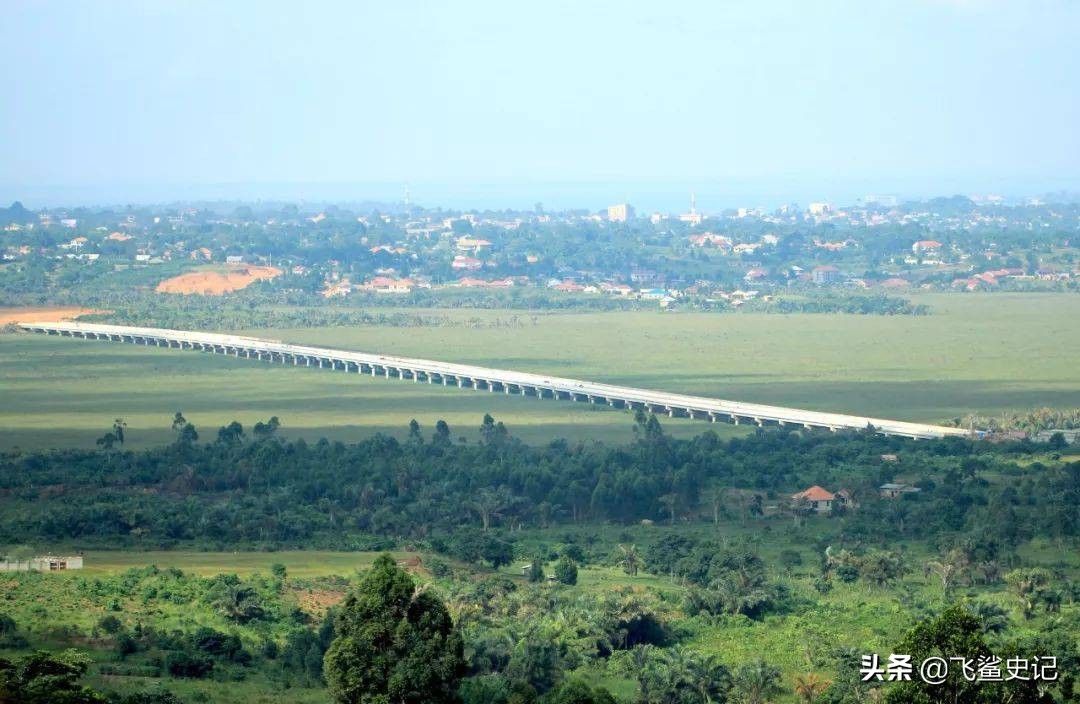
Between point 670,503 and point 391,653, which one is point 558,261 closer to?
point 670,503

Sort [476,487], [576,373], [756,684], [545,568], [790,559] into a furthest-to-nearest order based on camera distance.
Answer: [576,373] < [476,487] < [790,559] < [545,568] < [756,684]

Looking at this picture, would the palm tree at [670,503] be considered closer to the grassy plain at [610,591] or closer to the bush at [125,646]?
the grassy plain at [610,591]

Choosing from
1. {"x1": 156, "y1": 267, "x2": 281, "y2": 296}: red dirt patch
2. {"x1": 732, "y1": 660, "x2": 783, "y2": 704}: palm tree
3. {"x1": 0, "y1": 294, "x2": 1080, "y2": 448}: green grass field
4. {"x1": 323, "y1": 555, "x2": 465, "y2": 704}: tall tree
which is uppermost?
{"x1": 323, "y1": 555, "x2": 465, "y2": 704}: tall tree

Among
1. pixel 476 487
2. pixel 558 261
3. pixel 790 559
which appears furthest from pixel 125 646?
pixel 558 261

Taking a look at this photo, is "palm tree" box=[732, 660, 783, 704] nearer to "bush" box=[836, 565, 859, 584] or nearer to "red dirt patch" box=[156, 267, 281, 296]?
"bush" box=[836, 565, 859, 584]

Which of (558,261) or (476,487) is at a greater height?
(476,487)

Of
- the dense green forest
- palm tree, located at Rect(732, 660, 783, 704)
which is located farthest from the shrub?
palm tree, located at Rect(732, 660, 783, 704)

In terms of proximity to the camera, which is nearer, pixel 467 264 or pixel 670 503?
pixel 670 503
